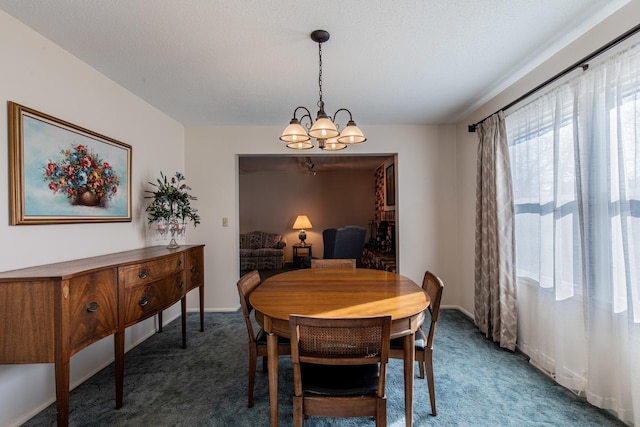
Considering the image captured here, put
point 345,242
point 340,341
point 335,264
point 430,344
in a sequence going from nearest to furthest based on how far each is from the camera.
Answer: point 340,341
point 430,344
point 335,264
point 345,242

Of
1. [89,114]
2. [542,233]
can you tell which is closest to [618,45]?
[542,233]

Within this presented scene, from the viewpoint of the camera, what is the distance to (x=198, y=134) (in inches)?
141

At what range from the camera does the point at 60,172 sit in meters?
1.88

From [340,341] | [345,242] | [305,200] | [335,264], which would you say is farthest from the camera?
[305,200]

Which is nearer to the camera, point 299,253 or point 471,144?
point 471,144

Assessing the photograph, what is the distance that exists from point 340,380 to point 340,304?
0.36 metres

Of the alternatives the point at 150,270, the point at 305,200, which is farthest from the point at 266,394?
the point at 305,200

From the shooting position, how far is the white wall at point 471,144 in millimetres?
1803

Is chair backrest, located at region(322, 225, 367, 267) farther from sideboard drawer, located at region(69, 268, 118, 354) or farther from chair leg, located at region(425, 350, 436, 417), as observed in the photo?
sideboard drawer, located at region(69, 268, 118, 354)

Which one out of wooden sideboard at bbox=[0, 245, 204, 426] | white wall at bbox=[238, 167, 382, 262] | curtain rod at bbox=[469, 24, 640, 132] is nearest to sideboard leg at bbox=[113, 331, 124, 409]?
wooden sideboard at bbox=[0, 245, 204, 426]

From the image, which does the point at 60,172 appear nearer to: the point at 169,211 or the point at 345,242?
the point at 169,211

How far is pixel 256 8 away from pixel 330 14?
16.4 inches

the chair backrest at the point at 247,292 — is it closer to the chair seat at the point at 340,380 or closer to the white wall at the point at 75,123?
the chair seat at the point at 340,380

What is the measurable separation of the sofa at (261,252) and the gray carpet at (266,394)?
11.7ft
